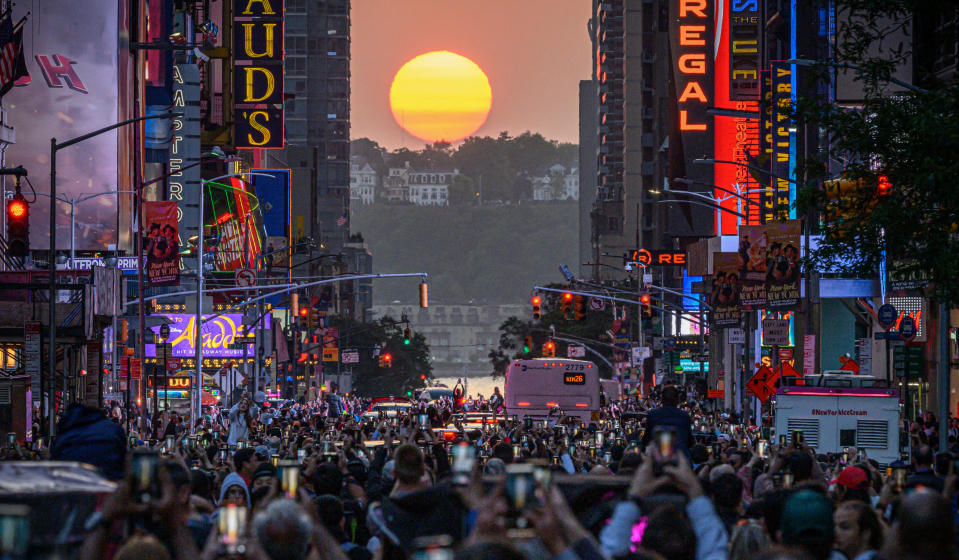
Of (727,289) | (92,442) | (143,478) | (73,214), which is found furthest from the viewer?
(73,214)

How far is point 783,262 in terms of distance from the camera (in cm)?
4362

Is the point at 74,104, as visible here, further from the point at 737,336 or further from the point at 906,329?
the point at 906,329

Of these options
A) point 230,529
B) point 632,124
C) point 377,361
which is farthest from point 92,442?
point 632,124

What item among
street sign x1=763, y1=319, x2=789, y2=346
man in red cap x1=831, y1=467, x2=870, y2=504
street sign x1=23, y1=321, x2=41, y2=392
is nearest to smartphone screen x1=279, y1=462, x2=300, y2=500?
man in red cap x1=831, y1=467, x2=870, y2=504

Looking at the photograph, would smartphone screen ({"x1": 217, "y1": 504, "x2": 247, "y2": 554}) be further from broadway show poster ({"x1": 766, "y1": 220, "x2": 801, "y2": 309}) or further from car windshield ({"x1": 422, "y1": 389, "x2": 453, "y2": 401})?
car windshield ({"x1": 422, "y1": 389, "x2": 453, "y2": 401})

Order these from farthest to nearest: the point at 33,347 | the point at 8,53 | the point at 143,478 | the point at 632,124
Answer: the point at 632,124 < the point at 8,53 < the point at 33,347 < the point at 143,478

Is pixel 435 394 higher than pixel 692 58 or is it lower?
lower

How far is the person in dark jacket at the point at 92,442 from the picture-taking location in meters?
11.9

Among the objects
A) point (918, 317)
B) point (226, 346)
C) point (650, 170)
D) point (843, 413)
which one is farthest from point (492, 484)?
point (650, 170)

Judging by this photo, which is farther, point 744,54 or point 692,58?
point 692,58

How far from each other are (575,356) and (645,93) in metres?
36.1

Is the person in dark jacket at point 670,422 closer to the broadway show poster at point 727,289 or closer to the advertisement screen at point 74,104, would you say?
the broadway show poster at point 727,289

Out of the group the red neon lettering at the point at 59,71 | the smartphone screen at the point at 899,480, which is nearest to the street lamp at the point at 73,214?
the red neon lettering at the point at 59,71

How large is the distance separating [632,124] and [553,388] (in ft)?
388
